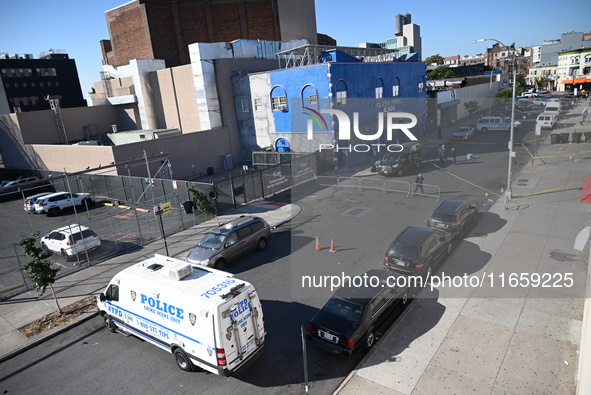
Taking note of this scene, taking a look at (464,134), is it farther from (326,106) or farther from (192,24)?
(192,24)

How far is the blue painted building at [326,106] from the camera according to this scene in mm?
33250

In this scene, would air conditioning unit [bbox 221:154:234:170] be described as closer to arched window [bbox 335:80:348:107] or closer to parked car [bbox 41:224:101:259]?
arched window [bbox 335:80:348:107]

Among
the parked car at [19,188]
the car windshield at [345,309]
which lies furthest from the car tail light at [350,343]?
the parked car at [19,188]

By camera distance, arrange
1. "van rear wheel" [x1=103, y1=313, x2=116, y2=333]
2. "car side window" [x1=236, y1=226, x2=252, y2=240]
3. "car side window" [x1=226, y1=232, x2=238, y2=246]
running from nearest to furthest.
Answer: "van rear wheel" [x1=103, y1=313, x2=116, y2=333]
"car side window" [x1=226, y1=232, x2=238, y2=246]
"car side window" [x1=236, y1=226, x2=252, y2=240]

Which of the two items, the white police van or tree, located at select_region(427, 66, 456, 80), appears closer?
the white police van

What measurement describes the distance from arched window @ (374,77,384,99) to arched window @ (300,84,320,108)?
862 cm

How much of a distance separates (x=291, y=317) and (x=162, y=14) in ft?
156

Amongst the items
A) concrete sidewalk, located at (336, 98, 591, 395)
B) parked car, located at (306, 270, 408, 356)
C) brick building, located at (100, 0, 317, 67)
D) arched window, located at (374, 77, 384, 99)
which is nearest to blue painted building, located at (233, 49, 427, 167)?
arched window, located at (374, 77, 384, 99)

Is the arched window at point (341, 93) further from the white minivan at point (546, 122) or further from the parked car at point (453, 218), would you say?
the white minivan at point (546, 122)

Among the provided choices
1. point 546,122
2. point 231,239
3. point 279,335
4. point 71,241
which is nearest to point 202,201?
point 231,239

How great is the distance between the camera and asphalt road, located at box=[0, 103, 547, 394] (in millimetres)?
9859

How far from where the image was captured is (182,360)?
1008 centimetres

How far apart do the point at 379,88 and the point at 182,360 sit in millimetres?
35480

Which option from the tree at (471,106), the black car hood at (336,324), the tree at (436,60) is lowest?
the black car hood at (336,324)
